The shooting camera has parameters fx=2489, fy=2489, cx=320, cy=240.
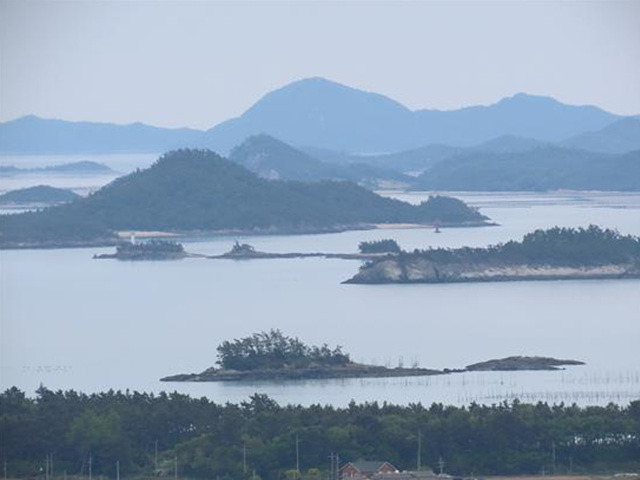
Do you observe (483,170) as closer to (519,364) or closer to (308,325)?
(308,325)

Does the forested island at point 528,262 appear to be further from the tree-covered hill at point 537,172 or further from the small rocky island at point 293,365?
the tree-covered hill at point 537,172

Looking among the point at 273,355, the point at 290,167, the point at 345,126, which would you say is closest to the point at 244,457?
the point at 273,355

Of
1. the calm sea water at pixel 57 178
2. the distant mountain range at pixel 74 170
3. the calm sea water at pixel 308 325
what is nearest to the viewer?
the calm sea water at pixel 308 325

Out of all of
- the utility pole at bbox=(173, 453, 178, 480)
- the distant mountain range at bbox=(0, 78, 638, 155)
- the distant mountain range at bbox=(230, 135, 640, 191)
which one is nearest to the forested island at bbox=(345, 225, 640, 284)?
the utility pole at bbox=(173, 453, 178, 480)

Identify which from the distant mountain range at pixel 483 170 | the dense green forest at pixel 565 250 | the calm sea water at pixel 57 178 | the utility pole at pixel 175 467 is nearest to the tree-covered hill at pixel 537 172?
the distant mountain range at pixel 483 170

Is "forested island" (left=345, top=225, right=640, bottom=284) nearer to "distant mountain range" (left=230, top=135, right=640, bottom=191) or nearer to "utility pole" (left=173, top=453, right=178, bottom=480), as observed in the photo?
"utility pole" (left=173, top=453, right=178, bottom=480)
